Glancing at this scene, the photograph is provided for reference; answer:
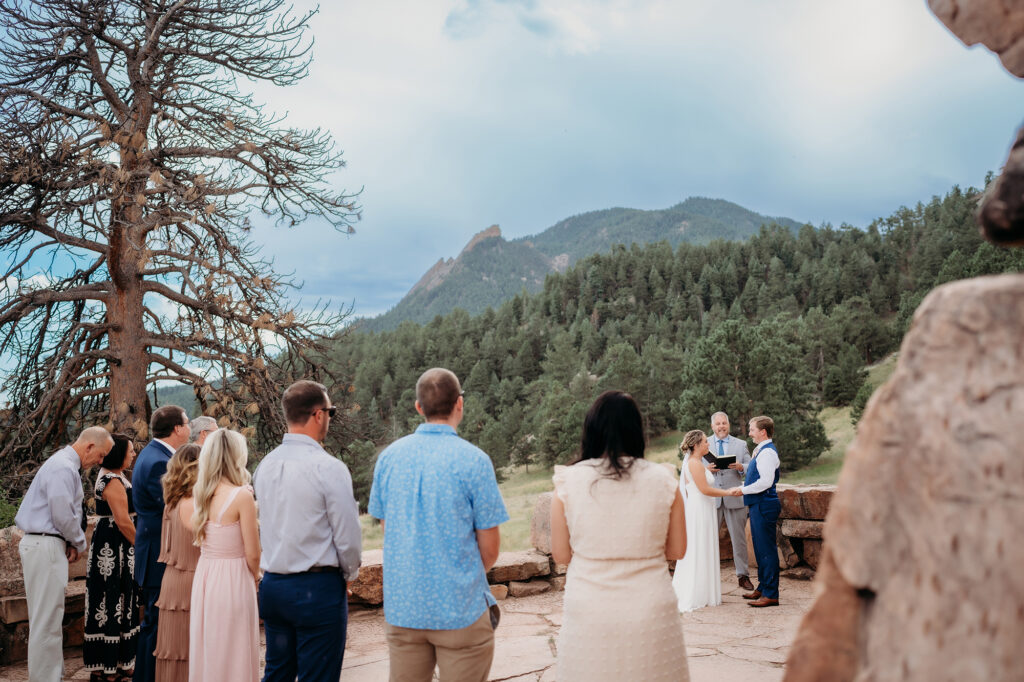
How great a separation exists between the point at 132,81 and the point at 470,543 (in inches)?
357

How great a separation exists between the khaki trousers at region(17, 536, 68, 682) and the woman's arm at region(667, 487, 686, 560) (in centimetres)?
391

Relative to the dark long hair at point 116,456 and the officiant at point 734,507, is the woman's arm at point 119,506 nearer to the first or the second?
the dark long hair at point 116,456

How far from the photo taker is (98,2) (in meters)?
8.66

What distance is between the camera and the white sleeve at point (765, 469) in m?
6.51

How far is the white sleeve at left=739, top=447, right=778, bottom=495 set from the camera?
651 cm

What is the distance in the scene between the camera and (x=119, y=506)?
15.8ft

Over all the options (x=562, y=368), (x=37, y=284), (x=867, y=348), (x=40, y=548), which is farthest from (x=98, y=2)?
(x=867, y=348)

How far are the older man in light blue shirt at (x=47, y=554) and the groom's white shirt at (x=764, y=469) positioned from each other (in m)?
5.29

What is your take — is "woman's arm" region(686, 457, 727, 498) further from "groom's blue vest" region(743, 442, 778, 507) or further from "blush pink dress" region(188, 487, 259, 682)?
"blush pink dress" region(188, 487, 259, 682)

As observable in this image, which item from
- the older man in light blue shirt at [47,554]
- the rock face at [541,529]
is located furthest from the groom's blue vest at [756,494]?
the older man in light blue shirt at [47,554]

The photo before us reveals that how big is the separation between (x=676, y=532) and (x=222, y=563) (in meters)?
2.35

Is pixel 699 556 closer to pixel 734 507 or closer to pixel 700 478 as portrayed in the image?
pixel 734 507

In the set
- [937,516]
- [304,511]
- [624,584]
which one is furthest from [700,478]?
[937,516]

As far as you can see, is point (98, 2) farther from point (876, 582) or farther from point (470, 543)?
point (876, 582)
